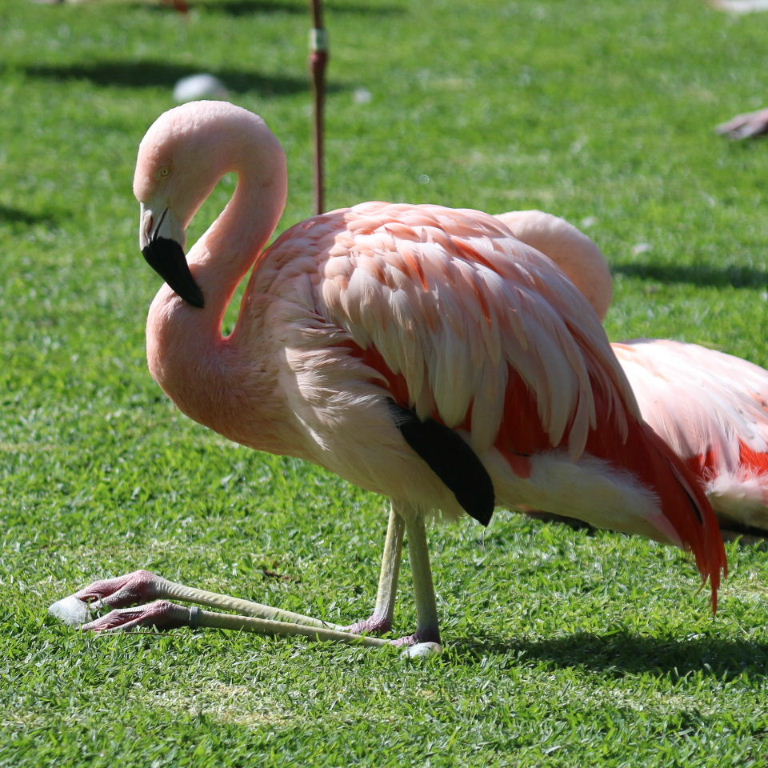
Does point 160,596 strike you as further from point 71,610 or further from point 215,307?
point 215,307

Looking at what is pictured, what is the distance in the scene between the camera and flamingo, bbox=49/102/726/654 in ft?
9.91

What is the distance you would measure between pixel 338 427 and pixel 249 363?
32 centimetres

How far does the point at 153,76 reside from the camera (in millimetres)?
10883

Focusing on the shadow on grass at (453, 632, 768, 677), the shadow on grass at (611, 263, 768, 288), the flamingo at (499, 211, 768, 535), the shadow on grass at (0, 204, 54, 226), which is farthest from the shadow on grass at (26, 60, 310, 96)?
the shadow on grass at (453, 632, 768, 677)

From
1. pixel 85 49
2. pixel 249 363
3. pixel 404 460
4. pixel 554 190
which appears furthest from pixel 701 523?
pixel 85 49

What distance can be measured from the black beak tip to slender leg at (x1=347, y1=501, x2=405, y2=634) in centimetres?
79

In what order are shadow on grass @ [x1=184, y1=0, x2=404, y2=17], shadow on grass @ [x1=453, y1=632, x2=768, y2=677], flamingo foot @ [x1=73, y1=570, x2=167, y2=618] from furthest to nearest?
shadow on grass @ [x1=184, y1=0, x2=404, y2=17] < flamingo foot @ [x1=73, y1=570, x2=167, y2=618] < shadow on grass @ [x1=453, y1=632, x2=768, y2=677]

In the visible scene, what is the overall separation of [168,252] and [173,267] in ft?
0.14

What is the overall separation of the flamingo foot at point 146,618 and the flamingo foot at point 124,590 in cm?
6

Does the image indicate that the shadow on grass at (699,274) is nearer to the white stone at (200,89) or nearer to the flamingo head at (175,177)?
the flamingo head at (175,177)

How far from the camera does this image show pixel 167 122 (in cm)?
329

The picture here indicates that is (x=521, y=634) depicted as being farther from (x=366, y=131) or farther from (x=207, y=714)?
(x=366, y=131)

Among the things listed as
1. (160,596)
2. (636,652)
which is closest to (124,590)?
(160,596)

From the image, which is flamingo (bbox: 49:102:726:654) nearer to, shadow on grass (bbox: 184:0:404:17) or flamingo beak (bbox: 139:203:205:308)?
flamingo beak (bbox: 139:203:205:308)
